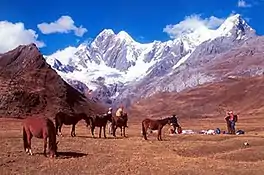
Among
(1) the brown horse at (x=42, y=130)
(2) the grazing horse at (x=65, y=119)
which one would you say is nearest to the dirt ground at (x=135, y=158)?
(1) the brown horse at (x=42, y=130)

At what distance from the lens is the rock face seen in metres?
89.3

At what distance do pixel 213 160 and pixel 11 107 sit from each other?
66374mm

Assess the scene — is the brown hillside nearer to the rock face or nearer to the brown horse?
the rock face

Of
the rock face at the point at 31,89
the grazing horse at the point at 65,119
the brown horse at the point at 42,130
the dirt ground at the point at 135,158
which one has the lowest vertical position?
the dirt ground at the point at 135,158

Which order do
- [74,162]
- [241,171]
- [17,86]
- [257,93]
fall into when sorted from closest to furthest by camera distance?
[241,171] < [74,162] < [17,86] < [257,93]

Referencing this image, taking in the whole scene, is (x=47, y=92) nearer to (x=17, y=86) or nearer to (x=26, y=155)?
(x=17, y=86)

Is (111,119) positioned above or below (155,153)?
above

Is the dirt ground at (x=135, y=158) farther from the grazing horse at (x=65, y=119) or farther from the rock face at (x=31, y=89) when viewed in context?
the rock face at (x=31, y=89)

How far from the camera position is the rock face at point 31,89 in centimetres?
8931

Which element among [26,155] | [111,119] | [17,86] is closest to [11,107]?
[17,86]

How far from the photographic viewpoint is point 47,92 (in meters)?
98.3

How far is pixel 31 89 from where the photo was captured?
9612 cm

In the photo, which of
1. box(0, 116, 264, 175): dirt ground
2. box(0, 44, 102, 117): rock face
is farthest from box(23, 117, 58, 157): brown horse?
box(0, 44, 102, 117): rock face

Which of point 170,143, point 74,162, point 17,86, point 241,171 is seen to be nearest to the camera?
point 241,171
